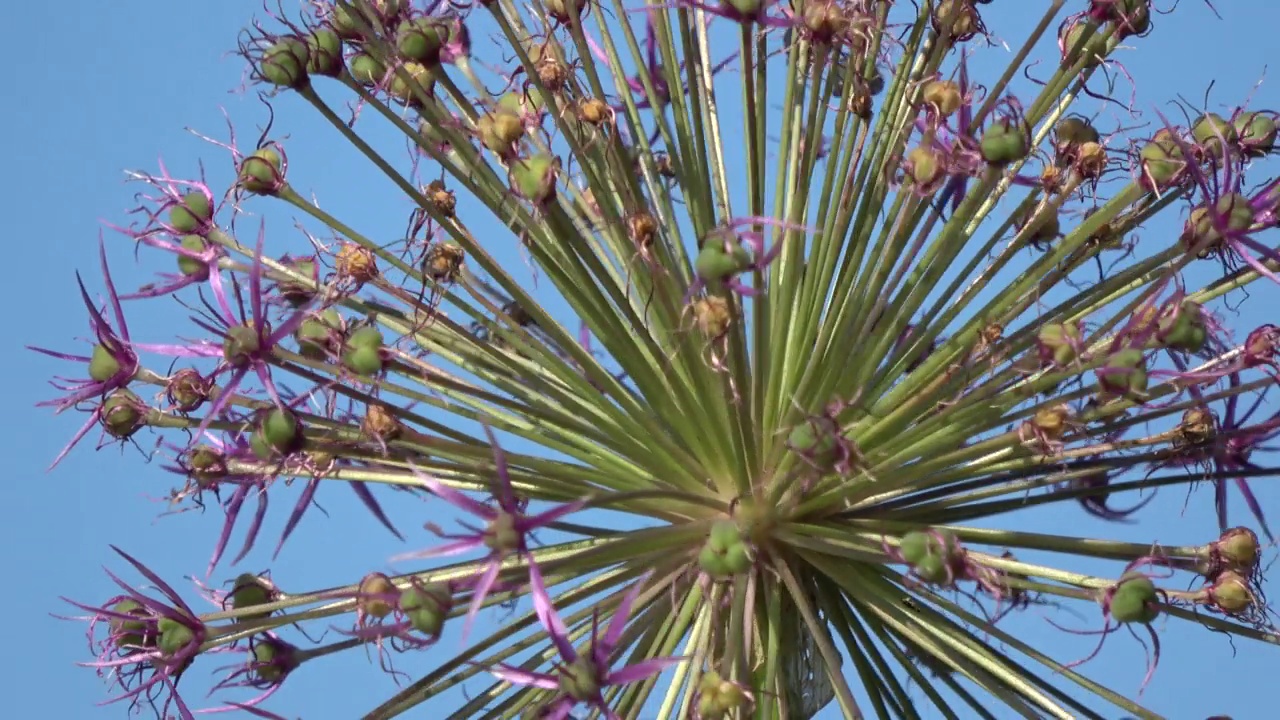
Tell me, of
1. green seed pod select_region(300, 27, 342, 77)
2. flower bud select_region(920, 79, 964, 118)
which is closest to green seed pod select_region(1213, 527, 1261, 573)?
flower bud select_region(920, 79, 964, 118)

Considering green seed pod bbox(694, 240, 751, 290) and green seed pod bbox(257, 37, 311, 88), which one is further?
green seed pod bbox(257, 37, 311, 88)

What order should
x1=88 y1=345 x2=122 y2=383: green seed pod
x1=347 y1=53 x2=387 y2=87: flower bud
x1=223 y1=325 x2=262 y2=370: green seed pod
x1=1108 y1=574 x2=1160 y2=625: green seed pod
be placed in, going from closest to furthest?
x1=1108 y1=574 x2=1160 y2=625: green seed pod < x1=223 y1=325 x2=262 y2=370: green seed pod < x1=88 y1=345 x2=122 y2=383: green seed pod < x1=347 y1=53 x2=387 y2=87: flower bud

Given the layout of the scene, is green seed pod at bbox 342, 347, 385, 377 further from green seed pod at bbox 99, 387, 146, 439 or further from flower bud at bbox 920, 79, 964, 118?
flower bud at bbox 920, 79, 964, 118

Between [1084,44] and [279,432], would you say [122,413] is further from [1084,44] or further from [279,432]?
[1084,44]

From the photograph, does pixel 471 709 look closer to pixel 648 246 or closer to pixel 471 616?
pixel 471 616

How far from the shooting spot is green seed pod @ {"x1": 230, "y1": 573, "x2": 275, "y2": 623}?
9.32ft

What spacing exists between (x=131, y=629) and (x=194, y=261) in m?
0.65

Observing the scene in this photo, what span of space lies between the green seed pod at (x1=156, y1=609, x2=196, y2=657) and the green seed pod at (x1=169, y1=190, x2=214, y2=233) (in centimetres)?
69

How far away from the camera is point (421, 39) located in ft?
8.87

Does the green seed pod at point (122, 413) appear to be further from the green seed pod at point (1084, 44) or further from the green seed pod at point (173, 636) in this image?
the green seed pod at point (1084, 44)

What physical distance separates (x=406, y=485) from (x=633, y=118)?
0.79 meters

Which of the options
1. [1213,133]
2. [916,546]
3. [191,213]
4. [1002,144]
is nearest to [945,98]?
[1002,144]

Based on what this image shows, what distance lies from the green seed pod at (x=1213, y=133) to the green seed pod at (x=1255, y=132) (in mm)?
23

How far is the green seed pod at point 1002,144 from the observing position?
252cm
